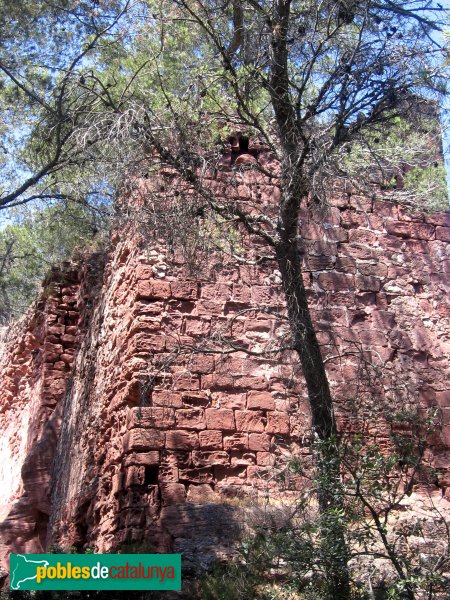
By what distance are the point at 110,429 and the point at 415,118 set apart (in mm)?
3782

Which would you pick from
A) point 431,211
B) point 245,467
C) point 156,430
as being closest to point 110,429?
point 156,430

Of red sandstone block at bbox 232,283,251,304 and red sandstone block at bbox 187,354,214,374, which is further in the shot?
red sandstone block at bbox 232,283,251,304

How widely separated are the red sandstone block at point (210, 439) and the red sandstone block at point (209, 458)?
0.06 m

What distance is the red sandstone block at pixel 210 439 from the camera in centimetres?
707

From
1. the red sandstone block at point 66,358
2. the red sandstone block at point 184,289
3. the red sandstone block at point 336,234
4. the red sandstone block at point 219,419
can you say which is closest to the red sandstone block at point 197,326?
the red sandstone block at point 184,289

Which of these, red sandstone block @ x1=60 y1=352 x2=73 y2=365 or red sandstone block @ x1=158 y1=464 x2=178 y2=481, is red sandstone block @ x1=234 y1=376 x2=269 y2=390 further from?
red sandstone block @ x1=60 y1=352 x2=73 y2=365

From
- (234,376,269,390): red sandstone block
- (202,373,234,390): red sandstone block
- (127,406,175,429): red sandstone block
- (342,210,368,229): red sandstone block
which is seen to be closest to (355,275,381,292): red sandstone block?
(342,210,368,229): red sandstone block

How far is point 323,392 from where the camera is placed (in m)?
6.42

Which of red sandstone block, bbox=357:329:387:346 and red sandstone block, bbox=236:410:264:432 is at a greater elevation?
red sandstone block, bbox=357:329:387:346

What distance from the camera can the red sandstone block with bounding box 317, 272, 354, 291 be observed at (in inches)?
320

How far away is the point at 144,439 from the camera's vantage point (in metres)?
6.88

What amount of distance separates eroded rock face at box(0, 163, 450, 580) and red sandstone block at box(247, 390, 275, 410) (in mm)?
12

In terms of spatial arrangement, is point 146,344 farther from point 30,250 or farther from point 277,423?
point 30,250

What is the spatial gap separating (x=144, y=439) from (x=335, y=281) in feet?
8.30
